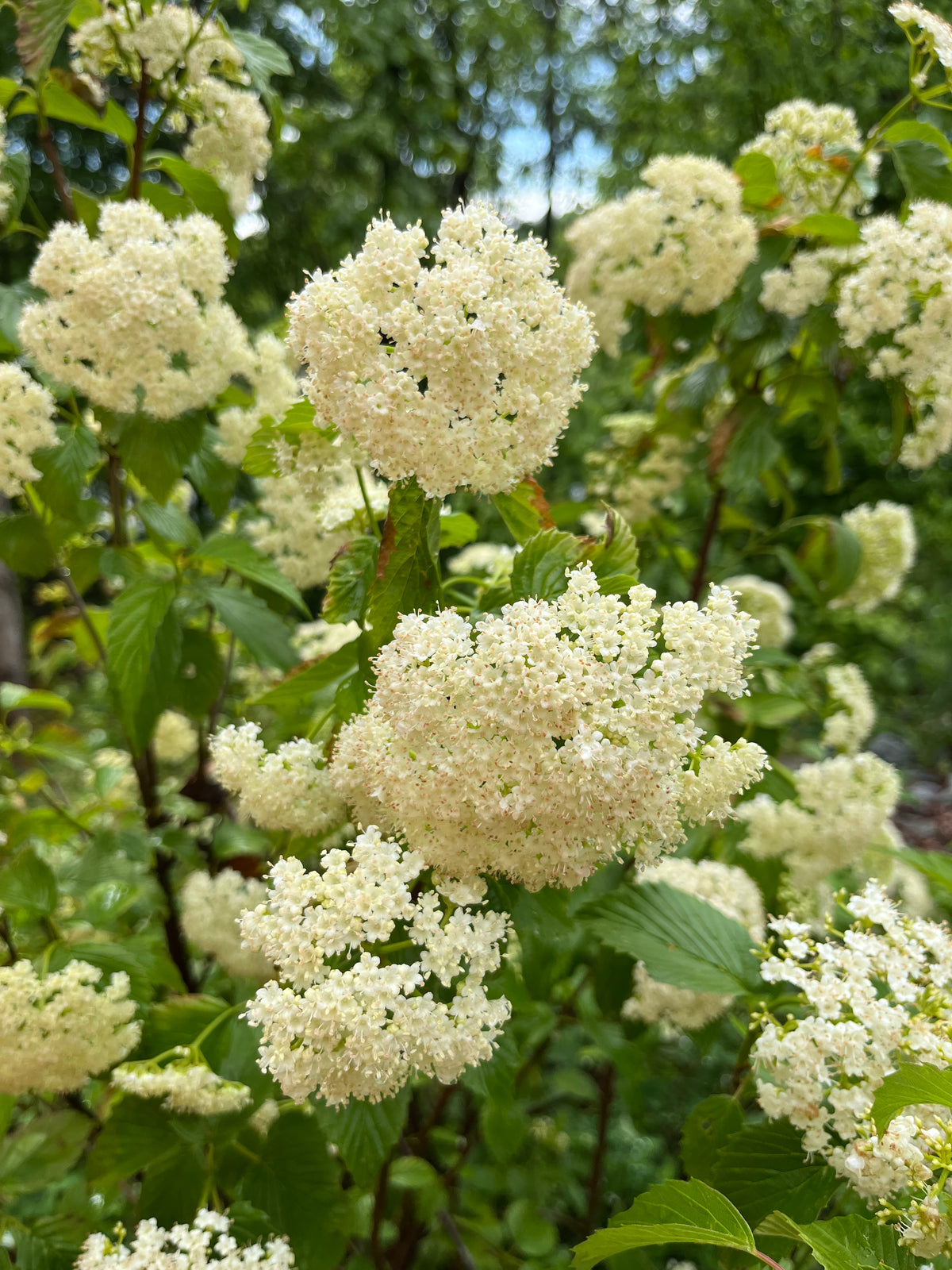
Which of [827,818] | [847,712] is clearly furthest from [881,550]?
[827,818]

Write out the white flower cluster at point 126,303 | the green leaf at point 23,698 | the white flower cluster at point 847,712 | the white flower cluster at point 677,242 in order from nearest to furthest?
1. the white flower cluster at point 126,303
2. the white flower cluster at point 677,242
3. the green leaf at point 23,698
4. the white flower cluster at point 847,712

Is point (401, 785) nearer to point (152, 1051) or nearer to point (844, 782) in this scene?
point (152, 1051)

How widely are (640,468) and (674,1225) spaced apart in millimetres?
1832

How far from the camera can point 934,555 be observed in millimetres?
5375

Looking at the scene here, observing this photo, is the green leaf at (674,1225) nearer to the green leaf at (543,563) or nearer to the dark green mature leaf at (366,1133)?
the dark green mature leaf at (366,1133)

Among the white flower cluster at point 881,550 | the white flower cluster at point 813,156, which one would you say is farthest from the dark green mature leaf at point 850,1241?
the white flower cluster at point 881,550

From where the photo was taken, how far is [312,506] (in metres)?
1.69

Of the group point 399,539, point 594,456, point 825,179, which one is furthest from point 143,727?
point 825,179

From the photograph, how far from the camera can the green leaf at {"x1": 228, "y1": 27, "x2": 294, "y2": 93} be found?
1533mm

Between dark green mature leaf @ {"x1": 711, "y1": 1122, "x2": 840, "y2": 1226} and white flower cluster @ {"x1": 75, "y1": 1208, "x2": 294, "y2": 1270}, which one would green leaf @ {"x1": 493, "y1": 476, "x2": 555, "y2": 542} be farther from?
white flower cluster @ {"x1": 75, "y1": 1208, "x2": 294, "y2": 1270}

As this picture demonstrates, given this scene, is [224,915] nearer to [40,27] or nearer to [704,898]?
[704,898]

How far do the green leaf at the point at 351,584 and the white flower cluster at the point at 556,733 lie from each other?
0.70 feet

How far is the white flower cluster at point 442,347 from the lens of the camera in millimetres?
845

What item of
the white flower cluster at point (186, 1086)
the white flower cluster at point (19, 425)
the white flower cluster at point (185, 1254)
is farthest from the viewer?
the white flower cluster at point (19, 425)
